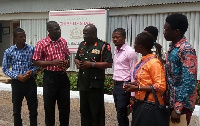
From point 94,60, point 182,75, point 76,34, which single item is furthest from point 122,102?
point 76,34

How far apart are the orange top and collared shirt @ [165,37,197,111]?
9 centimetres

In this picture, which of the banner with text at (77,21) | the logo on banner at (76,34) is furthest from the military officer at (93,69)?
the logo on banner at (76,34)

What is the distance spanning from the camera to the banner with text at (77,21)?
9.23m

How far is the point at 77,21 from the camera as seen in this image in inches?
384

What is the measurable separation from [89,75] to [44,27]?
22.7ft

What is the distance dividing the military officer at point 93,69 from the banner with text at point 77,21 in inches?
184

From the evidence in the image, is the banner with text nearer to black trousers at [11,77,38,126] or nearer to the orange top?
black trousers at [11,77,38,126]

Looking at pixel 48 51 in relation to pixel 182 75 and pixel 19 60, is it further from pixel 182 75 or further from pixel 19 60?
pixel 182 75

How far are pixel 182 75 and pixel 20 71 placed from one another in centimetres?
298

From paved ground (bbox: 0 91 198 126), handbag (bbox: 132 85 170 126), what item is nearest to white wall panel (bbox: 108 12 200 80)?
paved ground (bbox: 0 91 198 126)

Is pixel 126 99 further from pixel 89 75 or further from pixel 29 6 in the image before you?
pixel 29 6

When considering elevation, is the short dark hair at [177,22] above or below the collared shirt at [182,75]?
above

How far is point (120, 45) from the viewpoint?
4.76m

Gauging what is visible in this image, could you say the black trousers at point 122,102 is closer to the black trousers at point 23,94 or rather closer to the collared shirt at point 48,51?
the collared shirt at point 48,51
